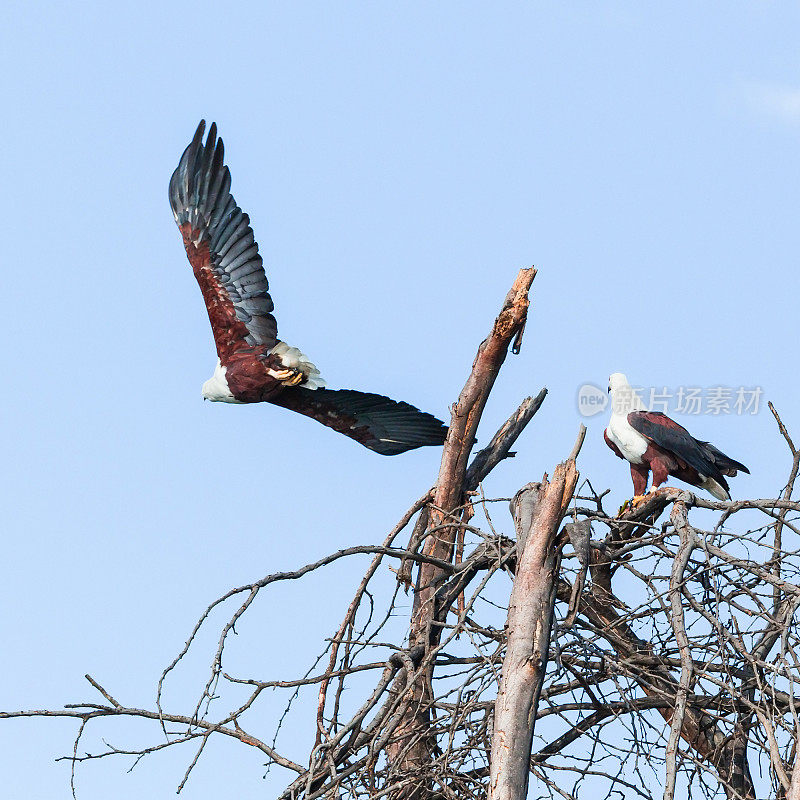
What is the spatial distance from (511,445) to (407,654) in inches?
72.7

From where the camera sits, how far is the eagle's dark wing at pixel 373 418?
6.84m

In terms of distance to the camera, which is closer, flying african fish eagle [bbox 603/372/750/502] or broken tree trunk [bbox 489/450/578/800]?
broken tree trunk [bbox 489/450/578/800]

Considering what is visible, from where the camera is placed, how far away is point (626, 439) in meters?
6.35

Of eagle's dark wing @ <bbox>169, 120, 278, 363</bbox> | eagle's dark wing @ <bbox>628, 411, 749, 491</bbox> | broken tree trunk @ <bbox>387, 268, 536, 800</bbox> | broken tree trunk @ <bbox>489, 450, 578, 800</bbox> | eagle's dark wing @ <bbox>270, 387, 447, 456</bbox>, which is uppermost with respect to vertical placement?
eagle's dark wing @ <bbox>169, 120, 278, 363</bbox>

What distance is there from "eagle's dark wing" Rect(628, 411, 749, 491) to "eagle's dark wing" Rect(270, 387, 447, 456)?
130 cm

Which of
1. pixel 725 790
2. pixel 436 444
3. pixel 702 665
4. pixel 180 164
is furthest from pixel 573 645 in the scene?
pixel 180 164

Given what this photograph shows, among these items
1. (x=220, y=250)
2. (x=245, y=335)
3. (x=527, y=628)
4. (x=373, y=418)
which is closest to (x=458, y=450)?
(x=373, y=418)

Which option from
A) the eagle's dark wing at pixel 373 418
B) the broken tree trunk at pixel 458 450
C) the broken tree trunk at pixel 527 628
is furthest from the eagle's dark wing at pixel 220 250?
the broken tree trunk at pixel 527 628

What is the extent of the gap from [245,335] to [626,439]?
7.83ft

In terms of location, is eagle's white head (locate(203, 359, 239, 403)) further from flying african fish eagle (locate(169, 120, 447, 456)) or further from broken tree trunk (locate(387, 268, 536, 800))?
broken tree trunk (locate(387, 268, 536, 800))

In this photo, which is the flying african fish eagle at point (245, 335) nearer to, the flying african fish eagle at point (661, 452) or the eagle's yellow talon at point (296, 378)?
the eagle's yellow talon at point (296, 378)

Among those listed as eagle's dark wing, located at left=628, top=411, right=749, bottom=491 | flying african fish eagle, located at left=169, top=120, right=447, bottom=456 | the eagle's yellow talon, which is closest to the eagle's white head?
flying african fish eagle, located at left=169, top=120, right=447, bottom=456

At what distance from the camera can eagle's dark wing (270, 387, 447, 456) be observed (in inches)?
269

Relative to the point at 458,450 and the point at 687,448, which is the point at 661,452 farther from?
the point at 458,450
